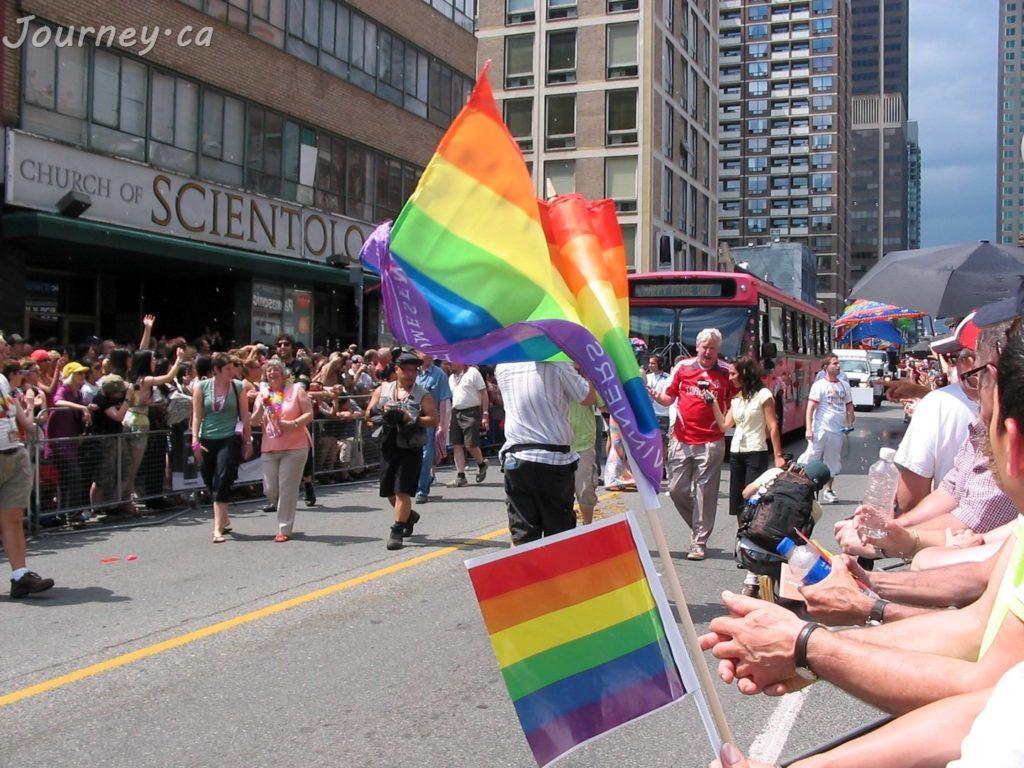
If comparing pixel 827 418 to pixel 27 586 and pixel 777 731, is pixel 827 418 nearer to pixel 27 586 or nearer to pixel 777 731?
pixel 777 731

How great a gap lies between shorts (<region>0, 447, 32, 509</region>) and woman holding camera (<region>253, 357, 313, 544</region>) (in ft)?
8.89

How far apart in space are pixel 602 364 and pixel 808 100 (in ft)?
379

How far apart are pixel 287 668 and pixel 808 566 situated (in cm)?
327

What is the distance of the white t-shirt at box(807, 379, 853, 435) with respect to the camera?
40.3 feet

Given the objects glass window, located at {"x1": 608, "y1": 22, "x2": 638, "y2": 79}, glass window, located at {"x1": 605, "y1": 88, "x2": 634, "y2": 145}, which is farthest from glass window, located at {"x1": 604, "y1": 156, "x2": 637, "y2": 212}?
glass window, located at {"x1": 608, "y1": 22, "x2": 638, "y2": 79}

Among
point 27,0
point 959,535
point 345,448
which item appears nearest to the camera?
point 959,535

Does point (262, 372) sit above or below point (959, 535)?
above

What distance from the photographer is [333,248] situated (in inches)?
938

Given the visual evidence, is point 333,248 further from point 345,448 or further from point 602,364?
point 602,364

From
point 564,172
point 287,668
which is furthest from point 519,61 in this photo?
point 287,668

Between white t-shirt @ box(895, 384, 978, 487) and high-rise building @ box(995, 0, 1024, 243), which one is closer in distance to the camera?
white t-shirt @ box(895, 384, 978, 487)

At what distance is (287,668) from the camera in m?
5.32

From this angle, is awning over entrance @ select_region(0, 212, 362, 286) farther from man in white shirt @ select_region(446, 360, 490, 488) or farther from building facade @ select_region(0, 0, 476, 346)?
man in white shirt @ select_region(446, 360, 490, 488)

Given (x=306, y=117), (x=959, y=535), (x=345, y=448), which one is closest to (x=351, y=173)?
(x=306, y=117)
